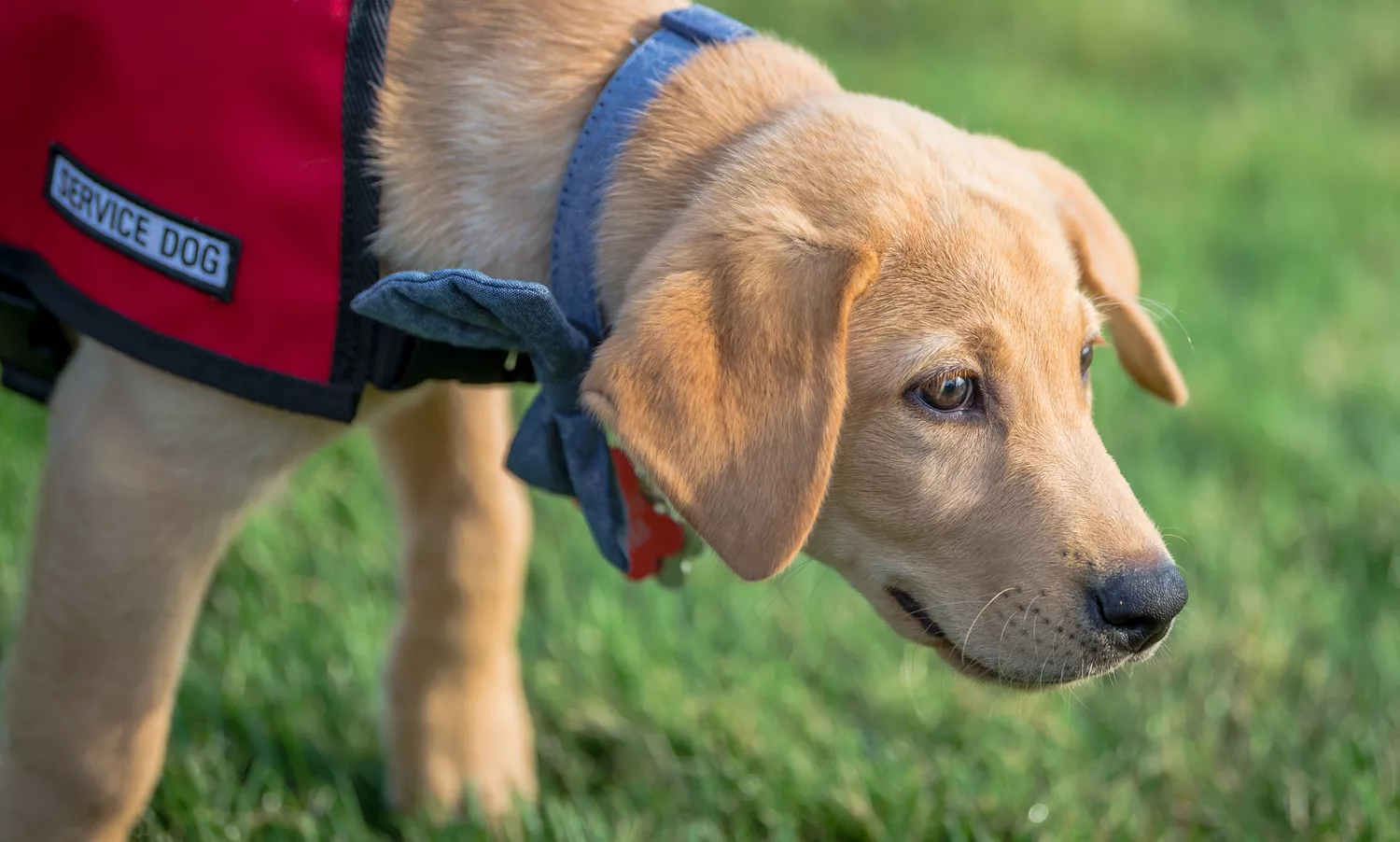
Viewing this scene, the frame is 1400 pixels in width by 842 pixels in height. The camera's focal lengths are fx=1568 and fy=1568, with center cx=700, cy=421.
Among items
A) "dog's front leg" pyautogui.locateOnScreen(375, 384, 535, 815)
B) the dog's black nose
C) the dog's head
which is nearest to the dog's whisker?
the dog's head

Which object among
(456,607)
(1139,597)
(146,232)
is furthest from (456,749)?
(1139,597)

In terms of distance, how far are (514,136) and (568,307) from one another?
0.98 ft

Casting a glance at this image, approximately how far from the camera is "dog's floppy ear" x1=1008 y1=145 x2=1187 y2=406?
2.83 m

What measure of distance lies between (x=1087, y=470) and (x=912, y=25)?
6.05 metres

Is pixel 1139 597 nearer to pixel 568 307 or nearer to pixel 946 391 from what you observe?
pixel 946 391

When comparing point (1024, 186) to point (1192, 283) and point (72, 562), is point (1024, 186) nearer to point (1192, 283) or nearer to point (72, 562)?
point (72, 562)

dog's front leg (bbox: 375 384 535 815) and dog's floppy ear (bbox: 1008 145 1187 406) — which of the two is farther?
dog's front leg (bbox: 375 384 535 815)

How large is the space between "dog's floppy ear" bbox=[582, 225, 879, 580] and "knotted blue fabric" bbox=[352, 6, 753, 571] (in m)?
0.16

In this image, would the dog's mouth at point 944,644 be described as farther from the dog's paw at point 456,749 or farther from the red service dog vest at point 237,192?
the dog's paw at point 456,749

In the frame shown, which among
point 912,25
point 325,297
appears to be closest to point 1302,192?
point 912,25

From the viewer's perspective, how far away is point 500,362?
8.68ft

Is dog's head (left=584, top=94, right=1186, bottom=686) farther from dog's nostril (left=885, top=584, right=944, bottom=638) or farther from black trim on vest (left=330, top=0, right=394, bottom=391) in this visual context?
black trim on vest (left=330, top=0, right=394, bottom=391)

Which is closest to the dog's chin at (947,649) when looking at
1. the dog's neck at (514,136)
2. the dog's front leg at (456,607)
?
the dog's neck at (514,136)

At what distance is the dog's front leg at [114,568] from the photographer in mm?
2506
